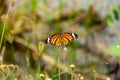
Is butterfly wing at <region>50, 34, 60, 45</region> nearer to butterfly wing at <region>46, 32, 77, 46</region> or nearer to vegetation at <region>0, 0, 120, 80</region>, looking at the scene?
butterfly wing at <region>46, 32, 77, 46</region>

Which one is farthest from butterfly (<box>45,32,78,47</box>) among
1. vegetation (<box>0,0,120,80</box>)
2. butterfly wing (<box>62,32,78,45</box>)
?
vegetation (<box>0,0,120,80</box>)

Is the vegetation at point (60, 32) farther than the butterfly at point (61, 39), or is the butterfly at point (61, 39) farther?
the vegetation at point (60, 32)

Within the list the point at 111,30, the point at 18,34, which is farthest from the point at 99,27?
the point at 18,34

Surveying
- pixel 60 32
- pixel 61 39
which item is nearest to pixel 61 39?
pixel 61 39

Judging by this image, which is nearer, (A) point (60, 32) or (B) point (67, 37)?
(B) point (67, 37)

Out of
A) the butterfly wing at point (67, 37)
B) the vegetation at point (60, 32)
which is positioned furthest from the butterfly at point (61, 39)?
the vegetation at point (60, 32)

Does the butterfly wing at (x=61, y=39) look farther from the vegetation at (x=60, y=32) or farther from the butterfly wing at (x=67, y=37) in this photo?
the vegetation at (x=60, y=32)

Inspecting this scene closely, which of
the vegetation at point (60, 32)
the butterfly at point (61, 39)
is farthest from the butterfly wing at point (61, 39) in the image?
the vegetation at point (60, 32)

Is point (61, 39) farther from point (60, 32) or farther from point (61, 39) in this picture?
point (60, 32)
